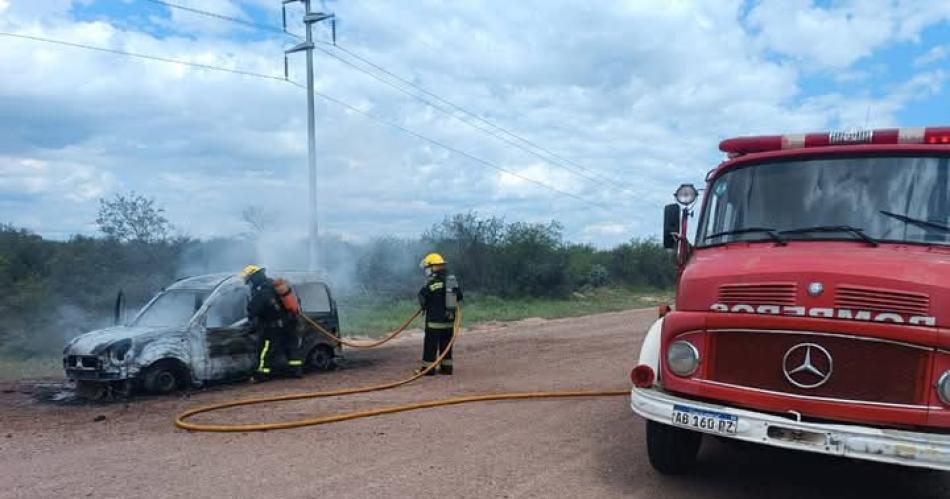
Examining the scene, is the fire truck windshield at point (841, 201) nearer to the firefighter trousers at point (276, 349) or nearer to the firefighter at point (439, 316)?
the firefighter at point (439, 316)

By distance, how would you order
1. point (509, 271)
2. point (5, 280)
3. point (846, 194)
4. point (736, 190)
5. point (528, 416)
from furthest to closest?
point (509, 271) < point (5, 280) < point (528, 416) < point (736, 190) < point (846, 194)

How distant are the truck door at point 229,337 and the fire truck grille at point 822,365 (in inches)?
282

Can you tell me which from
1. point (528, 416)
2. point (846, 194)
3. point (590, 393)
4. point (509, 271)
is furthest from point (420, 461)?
point (509, 271)

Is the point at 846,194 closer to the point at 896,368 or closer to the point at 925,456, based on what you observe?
the point at 896,368

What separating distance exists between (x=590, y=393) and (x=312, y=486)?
14.6 ft

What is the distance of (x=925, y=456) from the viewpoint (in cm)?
415

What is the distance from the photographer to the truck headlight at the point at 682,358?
5055 mm

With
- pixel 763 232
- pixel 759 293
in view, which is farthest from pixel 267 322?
pixel 759 293

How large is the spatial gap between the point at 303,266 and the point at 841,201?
13.7 metres

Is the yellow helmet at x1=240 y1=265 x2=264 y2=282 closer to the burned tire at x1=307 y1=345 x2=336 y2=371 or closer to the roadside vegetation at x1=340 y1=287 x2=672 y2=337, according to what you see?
the burned tire at x1=307 y1=345 x2=336 y2=371

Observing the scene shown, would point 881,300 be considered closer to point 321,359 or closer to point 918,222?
point 918,222

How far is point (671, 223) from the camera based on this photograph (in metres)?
6.74

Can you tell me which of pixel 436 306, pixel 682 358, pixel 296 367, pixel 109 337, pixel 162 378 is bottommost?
pixel 296 367

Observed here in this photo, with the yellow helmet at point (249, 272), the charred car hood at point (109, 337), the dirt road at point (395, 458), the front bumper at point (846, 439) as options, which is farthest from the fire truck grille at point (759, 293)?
the yellow helmet at point (249, 272)
